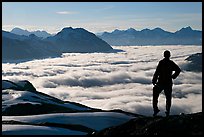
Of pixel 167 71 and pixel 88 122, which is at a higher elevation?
pixel 167 71

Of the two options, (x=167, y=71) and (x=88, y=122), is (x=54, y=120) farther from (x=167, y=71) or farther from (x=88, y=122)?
(x=167, y=71)

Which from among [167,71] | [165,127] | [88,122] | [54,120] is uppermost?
[167,71]

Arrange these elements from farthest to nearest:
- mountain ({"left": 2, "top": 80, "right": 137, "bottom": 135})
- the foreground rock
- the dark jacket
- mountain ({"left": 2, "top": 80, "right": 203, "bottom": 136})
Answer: mountain ({"left": 2, "top": 80, "right": 137, "bottom": 135}) < the dark jacket < mountain ({"left": 2, "top": 80, "right": 203, "bottom": 136}) < the foreground rock

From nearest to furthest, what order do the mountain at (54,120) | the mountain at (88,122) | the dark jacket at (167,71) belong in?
1. the mountain at (88,122)
2. the dark jacket at (167,71)
3. the mountain at (54,120)

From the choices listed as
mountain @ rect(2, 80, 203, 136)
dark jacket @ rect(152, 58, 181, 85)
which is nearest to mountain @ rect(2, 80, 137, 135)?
mountain @ rect(2, 80, 203, 136)

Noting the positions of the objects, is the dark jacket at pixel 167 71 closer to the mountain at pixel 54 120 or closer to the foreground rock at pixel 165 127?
the foreground rock at pixel 165 127

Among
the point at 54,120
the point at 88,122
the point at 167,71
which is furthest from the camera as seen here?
the point at 88,122

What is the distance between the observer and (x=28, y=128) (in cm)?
2691

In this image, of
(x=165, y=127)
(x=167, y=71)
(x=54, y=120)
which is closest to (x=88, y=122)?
(x=54, y=120)

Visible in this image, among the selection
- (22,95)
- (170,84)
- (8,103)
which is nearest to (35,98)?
(22,95)

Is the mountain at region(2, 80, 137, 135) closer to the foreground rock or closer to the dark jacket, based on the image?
the foreground rock

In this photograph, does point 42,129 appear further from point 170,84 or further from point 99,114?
point 99,114

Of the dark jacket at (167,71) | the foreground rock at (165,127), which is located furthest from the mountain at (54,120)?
the dark jacket at (167,71)

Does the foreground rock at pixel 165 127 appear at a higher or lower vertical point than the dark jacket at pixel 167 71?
lower
